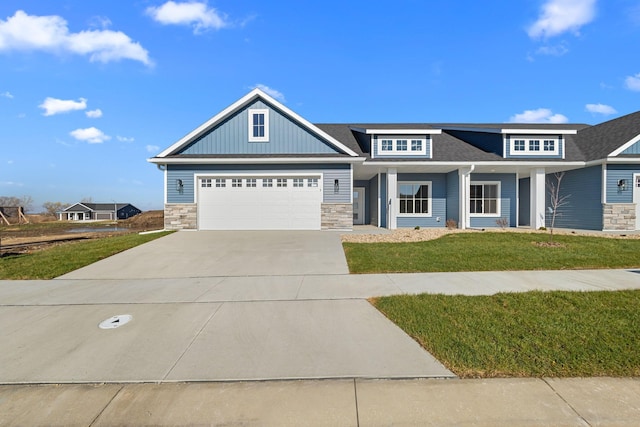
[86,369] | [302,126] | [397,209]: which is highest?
[302,126]

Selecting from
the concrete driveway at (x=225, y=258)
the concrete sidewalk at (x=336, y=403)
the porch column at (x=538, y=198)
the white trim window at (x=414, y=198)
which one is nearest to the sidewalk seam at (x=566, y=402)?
the concrete sidewalk at (x=336, y=403)

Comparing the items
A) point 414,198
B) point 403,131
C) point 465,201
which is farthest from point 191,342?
point 414,198

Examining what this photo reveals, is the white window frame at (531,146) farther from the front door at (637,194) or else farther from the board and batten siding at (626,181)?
the front door at (637,194)

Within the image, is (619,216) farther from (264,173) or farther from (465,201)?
(264,173)

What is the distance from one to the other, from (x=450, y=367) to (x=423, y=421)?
35.5 inches

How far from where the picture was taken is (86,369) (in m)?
3.38

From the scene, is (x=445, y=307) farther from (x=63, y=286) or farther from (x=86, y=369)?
(x=63, y=286)

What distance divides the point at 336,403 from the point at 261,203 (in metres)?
12.5

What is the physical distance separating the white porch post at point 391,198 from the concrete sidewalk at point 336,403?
13.6 meters

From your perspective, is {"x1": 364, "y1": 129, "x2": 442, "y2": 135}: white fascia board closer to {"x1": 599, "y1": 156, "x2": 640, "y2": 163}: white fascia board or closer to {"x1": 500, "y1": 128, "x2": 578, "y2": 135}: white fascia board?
{"x1": 500, "y1": 128, "x2": 578, "y2": 135}: white fascia board

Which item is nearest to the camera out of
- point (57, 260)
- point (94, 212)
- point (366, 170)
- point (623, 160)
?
point (57, 260)

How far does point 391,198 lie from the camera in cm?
1644

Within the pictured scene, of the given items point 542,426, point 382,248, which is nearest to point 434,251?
point 382,248

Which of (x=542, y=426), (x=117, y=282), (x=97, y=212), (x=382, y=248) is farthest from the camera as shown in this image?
(x=97, y=212)
